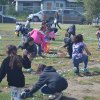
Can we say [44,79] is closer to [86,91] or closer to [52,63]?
[86,91]

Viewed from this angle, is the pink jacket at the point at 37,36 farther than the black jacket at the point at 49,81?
Yes

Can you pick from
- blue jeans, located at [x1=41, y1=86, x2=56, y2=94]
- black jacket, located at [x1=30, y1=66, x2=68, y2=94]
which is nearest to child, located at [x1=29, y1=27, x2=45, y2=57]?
blue jeans, located at [x1=41, y1=86, x2=56, y2=94]

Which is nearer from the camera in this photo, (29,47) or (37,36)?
(29,47)

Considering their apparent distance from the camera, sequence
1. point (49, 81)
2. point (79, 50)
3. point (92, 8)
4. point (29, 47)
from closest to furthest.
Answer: point (49, 81)
point (79, 50)
point (29, 47)
point (92, 8)

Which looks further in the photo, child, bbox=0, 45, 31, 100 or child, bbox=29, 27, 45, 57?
child, bbox=29, 27, 45, 57

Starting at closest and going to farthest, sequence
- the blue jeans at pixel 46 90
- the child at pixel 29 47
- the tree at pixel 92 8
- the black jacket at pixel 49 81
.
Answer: the black jacket at pixel 49 81
the blue jeans at pixel 46 90
the child at pixel 29 47
the tree at pixel 92 8

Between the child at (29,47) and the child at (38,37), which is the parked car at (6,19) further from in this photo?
the child at (29,47)

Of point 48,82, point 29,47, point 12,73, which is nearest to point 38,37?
point 29,47

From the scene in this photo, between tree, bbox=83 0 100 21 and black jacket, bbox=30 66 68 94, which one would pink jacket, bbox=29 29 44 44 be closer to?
black jacket, bbox=30 66 68 94

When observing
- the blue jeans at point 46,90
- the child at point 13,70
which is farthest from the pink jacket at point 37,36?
the child at point 13,70

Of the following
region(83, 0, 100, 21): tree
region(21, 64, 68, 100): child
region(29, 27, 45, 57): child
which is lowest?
region(21, 64, 68, 100): child

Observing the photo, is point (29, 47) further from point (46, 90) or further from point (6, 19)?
point (6, 19)

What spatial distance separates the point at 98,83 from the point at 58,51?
764 cm

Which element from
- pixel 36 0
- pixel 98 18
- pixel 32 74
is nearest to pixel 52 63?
pixel 32 74
